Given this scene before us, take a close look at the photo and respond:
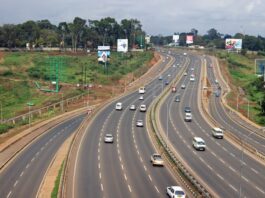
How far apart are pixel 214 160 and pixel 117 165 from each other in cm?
1274

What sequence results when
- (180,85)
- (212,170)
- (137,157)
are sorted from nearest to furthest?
Answer: (212,170), (137,157), (180,85)

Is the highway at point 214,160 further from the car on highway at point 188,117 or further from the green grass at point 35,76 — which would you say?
the green grass at point 35,76

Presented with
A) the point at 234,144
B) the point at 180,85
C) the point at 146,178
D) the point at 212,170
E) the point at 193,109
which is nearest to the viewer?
the point at 146,178

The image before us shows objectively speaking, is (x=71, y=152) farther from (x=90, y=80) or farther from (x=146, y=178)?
(x=90, y=80)

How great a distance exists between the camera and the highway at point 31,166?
57.1 m

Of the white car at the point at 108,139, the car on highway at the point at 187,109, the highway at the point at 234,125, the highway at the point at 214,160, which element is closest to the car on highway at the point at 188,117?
the highway at the point at 214,160

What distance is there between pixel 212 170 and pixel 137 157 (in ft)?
36.5

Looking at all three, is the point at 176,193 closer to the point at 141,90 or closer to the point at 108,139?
the point at 108,139

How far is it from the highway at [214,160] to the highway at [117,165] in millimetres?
4231

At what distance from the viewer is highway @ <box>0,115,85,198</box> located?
57141mm

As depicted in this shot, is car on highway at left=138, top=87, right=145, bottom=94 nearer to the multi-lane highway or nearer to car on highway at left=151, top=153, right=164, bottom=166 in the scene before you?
the multi-lane highway

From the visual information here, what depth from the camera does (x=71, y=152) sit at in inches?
2857

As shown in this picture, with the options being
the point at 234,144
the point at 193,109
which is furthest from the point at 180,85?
the point at 234,144

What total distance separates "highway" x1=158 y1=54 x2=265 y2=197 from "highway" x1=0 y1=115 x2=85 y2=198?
17218mm
